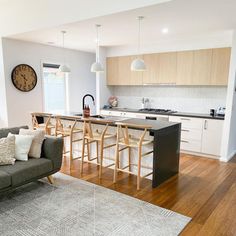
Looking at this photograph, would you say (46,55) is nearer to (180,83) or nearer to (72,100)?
(72,100)

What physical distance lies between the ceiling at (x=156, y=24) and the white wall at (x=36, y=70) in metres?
0.36

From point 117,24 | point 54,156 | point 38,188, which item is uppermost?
point 117,24

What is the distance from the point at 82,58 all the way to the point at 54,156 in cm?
442

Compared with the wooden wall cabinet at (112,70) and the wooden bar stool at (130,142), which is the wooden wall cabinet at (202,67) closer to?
the wooden wall cabinet at (112,70)

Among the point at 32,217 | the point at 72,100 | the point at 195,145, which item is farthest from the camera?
the point at 72,100

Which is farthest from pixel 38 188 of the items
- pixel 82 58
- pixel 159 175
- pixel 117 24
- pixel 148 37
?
pixel 82 58

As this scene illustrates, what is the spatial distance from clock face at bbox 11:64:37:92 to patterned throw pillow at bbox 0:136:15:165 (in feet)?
8.27

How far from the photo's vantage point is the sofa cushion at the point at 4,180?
2579 mm

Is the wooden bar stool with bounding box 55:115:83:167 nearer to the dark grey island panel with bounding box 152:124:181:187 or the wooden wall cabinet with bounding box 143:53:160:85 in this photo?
the dark grey island panel with bounding box 152:124:181:187

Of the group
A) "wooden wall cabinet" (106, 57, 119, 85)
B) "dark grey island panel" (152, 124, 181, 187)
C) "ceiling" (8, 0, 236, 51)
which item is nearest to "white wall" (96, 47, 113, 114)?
"wooden wall cabinet" (106, 57, 119, 85)

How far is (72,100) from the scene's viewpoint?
22.3 feet

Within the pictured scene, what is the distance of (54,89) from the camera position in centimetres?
636

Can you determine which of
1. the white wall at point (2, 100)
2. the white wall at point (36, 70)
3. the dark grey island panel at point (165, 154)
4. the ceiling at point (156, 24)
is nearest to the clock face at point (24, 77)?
the white wall at point (36, 70)

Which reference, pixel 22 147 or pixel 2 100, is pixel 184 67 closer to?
pixel 22 147
